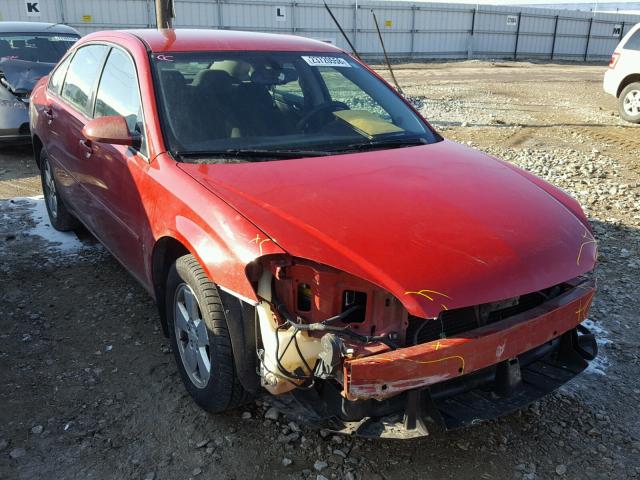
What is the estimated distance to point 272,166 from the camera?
297cm

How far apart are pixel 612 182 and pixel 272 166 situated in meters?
5.50

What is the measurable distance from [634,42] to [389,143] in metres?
9.86

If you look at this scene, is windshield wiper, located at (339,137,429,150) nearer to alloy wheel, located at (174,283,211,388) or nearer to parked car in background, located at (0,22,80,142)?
alloy wheel, located at (174,283,211,388)

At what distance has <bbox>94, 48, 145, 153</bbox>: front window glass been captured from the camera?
3336 millimetres

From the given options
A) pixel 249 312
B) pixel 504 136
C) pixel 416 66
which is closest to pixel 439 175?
pixel 249 312

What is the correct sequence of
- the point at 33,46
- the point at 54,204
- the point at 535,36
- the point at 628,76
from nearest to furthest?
the point at 54,204, the point at 33,46, the point at 628,76, the point at 535,36

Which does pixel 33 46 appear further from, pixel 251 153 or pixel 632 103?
pixel 632 103

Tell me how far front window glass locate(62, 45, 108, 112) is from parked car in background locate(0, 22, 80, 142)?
11.2ft

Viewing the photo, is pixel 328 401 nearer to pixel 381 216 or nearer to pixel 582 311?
pixel 381 216

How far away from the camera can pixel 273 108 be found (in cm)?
346

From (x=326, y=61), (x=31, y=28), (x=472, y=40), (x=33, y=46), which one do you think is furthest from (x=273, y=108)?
(x=472, y=40)

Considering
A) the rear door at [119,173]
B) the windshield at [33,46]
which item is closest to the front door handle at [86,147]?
the rear door at [119,173]

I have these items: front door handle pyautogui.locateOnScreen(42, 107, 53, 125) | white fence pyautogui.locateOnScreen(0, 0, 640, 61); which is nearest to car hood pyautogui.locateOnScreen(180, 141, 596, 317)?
front door handle pyautogui.locateOnScreen(42, 107, 53, 125)

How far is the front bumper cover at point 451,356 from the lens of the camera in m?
2.16
